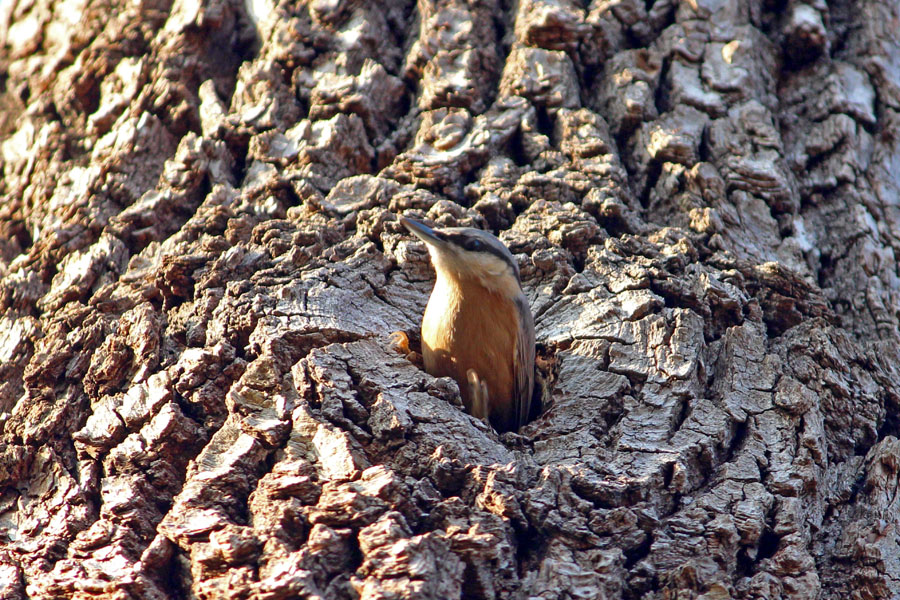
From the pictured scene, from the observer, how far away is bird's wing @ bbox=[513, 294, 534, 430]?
3305 mm

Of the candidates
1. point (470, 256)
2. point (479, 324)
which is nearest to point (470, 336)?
point (479, 324)

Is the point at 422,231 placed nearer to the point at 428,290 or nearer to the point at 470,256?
the point at 470,256

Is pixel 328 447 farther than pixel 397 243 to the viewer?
No

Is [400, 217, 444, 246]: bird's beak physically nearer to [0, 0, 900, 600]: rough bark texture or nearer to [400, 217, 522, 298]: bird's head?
[400, 217, 522, 298]: bird's head

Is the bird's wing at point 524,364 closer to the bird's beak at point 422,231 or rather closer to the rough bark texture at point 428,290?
the rough bark texture at point 428,290

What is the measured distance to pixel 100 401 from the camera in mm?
2889

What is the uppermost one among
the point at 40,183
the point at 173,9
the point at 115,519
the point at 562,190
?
the point at 173,9

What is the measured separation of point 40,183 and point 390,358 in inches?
80.2

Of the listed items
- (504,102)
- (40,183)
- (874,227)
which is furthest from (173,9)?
(874,227)

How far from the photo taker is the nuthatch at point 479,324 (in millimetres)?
3221

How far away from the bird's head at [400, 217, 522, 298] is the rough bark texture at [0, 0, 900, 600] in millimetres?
127

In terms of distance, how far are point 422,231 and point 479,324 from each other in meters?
0.53

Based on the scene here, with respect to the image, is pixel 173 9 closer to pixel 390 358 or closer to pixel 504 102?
pixel 504 102

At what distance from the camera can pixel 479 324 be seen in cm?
347
